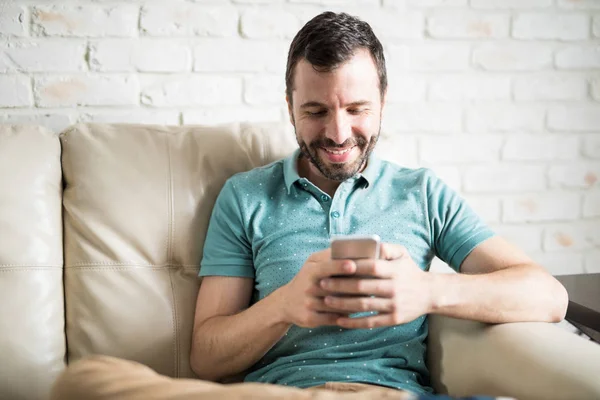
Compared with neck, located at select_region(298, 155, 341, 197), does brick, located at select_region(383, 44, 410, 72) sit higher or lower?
higher

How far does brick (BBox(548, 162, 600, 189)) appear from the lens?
198 cm

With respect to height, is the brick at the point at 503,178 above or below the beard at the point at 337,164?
below

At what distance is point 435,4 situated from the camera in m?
1.84

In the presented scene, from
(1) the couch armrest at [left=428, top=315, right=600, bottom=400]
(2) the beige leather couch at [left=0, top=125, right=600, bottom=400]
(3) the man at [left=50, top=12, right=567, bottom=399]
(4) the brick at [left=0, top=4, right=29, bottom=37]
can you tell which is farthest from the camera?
(4) the brick at [left=0, top=4, right=29, bottom=37]

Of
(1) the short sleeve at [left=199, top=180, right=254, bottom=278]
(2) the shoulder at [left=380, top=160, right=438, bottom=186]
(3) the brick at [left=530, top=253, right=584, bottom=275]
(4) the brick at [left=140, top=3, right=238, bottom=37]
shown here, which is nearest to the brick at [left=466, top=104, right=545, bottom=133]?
(3) the brick at [left=530, top=253, right=584, bottom=275]

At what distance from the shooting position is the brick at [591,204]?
6.61 ft

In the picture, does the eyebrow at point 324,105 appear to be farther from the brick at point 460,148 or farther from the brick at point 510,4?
the brick at point 510,4

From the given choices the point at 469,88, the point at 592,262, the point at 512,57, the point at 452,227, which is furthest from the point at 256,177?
the point at 592,262

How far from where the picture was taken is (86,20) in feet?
5.35

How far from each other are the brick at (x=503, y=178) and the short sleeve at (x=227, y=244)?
31.3 inches

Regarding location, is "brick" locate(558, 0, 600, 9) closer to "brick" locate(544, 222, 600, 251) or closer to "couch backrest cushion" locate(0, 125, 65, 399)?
"brick" locate(544, 222, 600, 251)

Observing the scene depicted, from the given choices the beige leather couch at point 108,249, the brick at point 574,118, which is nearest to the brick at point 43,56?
the beige leather couch at point 108,249

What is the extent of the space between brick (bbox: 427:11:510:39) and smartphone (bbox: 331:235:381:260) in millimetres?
987

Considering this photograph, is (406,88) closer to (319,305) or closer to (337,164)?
(337,164)
